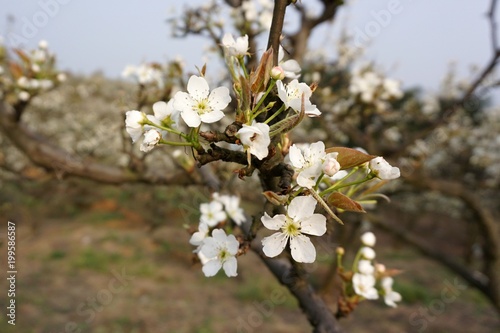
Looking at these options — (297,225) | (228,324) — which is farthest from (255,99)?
(228,324)

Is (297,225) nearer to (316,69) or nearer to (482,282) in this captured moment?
(316,69)

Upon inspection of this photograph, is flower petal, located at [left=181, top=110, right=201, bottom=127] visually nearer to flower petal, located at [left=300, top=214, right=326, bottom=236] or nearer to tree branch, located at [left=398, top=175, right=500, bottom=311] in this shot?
flower petal, located at [left=300, top=214, right=326, bottom=236]

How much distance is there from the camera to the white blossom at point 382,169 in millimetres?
760

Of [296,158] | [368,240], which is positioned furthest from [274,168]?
[368,240]

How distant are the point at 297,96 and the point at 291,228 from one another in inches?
9.7

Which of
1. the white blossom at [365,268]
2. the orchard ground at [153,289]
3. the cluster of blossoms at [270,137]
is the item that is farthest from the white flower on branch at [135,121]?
the orchard ground at [153,289]

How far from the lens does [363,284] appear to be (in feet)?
3.86

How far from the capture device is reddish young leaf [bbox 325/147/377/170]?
2.35ft

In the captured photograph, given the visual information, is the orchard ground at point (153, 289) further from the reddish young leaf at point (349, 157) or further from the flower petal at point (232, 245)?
the reddish young leaf at point (349, 157)

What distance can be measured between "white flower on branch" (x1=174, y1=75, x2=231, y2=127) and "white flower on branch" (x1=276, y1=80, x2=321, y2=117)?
0.38 feet

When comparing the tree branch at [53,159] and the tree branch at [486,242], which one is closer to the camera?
the tree branch at [53,159]

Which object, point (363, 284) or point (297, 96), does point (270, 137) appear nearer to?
point (297, 96)

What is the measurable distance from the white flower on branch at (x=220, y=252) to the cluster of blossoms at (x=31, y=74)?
6.63ft

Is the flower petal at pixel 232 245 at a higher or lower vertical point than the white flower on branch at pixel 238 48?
lower
